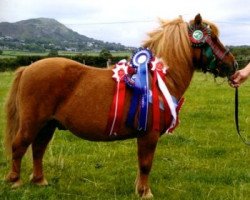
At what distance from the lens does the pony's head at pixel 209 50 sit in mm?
5820

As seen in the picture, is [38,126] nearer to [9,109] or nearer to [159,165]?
[9,109]

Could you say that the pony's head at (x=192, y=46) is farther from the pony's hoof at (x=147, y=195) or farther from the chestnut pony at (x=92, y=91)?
the pony's hoof at (x=147, y=195)

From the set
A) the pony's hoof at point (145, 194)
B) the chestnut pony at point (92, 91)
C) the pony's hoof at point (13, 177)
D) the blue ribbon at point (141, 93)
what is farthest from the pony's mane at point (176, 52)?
the pony's hoof at point (13, 177)

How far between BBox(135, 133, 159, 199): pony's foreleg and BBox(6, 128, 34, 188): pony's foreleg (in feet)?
4.57

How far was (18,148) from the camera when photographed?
5.89m

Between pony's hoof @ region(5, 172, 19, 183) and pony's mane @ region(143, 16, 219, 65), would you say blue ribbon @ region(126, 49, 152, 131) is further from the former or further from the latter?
pony's hoof @ region(5, 172, 19, 183)

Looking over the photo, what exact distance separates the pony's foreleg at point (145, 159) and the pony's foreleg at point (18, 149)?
54.8 inches

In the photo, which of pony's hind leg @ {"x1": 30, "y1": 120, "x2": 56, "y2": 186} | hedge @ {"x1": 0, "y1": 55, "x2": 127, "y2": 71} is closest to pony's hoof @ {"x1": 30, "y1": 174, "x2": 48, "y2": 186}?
pony's hind leg @ {"x1": 30, "y1": 120, "x2": 56, "y2": 186}

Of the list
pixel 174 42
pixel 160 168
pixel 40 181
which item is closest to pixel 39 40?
pixel 160 168

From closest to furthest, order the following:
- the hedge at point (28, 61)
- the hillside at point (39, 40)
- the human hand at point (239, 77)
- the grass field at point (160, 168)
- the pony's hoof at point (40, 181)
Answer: the human hand at point (239, 77) < the grass field at point (160, 168) < the pony's hoof at point (40, 181) < the hedge at point (28, 61) < the hillside at point (39, 40)

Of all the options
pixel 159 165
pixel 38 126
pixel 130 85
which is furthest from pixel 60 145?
pixel 130 85

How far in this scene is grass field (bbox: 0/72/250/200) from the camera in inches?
235

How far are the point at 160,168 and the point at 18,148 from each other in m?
2.37

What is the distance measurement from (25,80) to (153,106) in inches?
64.9
